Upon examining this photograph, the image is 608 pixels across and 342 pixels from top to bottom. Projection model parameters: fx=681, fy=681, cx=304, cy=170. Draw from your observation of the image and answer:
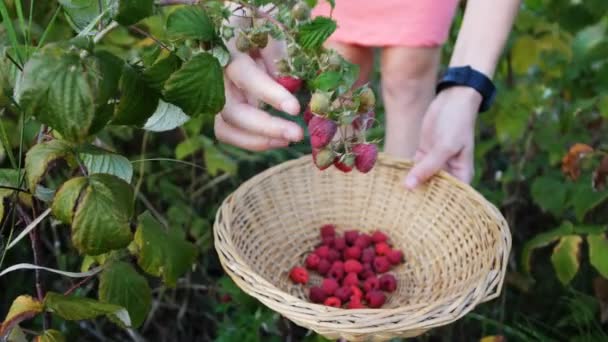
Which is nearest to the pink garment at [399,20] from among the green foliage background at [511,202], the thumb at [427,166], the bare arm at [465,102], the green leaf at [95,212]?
the bare arm at [465,102]

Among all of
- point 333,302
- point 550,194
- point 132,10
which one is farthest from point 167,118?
point 550,194

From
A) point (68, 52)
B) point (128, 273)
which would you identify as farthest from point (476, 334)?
point (68, 52)

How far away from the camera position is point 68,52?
0.54m

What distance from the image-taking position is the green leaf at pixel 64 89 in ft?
1.73

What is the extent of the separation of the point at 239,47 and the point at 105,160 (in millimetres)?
187

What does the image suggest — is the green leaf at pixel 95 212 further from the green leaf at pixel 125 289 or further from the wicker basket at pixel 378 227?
the wicker basket at pixel 378 227

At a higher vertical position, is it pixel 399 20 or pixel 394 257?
pixel 399 20

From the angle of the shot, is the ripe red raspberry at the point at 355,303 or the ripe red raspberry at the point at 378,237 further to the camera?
the ripe red raspberry at the point at 378,237

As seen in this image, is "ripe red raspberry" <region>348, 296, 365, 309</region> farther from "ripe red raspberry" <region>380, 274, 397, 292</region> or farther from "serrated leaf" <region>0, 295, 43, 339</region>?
"serrated leaf" <region>0, 295, 43, 339</region>

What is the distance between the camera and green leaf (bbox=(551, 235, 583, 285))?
3.71 feet

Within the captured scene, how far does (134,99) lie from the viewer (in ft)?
2.07

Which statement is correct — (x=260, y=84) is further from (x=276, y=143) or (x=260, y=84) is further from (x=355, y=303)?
(x=355, y=303)

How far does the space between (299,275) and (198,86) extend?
570 mm

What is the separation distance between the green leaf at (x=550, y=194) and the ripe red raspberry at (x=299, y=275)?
517 millimetres
